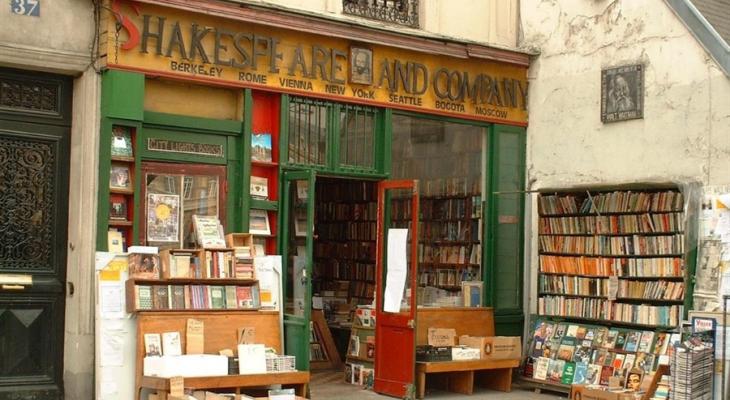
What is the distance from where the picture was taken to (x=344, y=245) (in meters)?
15.0

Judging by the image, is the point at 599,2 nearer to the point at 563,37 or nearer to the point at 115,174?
the point at 563,37

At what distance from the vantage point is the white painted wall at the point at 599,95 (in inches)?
456

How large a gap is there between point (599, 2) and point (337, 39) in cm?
331

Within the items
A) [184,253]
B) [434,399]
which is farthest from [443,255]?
[184,253]

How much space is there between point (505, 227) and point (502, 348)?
1.76 meters

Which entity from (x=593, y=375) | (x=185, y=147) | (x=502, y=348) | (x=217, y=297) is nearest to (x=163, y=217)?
(x=185, y=147)

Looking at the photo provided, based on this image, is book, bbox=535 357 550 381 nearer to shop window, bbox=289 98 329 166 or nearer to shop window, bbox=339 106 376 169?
shop window, bbox=339 106 376 169

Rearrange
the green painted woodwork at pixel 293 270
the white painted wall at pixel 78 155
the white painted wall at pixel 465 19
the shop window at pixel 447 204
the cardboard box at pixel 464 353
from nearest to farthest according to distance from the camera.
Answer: the white painted wall at pixel 78 155 < the green painted woodwork at pixel 293 270 < the cardboard box at pixel 464 353 < the white painted wall at pixel 465 19 < the shop window at pixel 447 204

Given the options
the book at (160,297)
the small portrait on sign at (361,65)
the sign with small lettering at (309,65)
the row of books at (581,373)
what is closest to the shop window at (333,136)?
the sign with small lettering at (309,65)

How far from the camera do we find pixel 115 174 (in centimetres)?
1041

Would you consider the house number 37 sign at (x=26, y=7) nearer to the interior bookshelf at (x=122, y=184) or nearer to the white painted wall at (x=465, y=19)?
Result: the interior bookshelf at (x=122, y=184)

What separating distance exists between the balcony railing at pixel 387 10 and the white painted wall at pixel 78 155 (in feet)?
10.7

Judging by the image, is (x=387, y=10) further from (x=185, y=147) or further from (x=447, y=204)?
(x=185, y=147)

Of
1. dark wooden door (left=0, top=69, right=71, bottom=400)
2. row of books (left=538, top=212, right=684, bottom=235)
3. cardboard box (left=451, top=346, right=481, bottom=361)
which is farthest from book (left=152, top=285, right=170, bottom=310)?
row of books (left=538, top=212, right=684, bottom=235)
